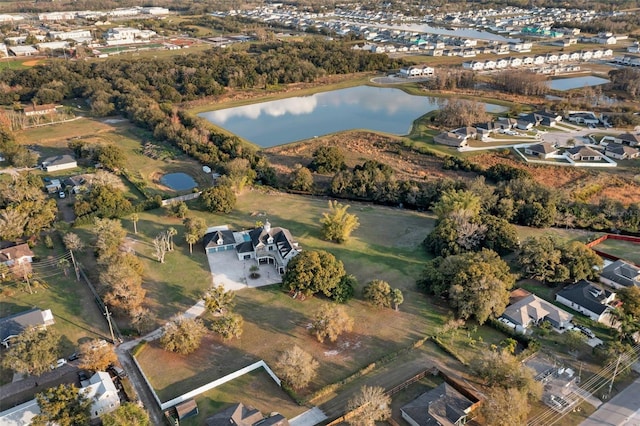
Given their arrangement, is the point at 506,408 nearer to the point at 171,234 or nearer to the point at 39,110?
the point at 171,234

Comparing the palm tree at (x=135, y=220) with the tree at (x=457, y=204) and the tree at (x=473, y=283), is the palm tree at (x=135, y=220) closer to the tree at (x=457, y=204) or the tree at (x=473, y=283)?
the tree at (x=473, y=283)

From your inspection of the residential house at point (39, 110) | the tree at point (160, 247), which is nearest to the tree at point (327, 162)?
the tree at point (160, 247)

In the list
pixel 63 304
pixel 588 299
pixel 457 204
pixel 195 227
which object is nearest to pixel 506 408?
pixel 588 299

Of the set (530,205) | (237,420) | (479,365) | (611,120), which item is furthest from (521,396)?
(611,120)

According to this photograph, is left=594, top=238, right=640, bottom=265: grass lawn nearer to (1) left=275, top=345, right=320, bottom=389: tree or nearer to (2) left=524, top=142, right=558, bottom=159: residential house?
(2) left=524, top=142, right=558, bottom=159: residential house

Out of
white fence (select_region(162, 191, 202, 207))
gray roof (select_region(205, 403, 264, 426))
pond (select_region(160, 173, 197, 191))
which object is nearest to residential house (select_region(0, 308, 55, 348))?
gray roof (select_region(205, 403, 264, 426))
